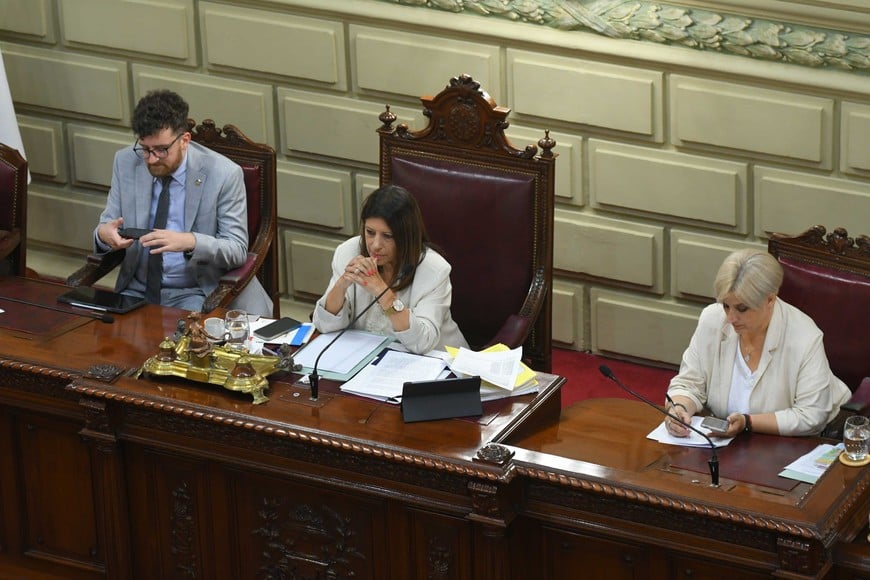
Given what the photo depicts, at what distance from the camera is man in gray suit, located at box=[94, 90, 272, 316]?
17.6 feet

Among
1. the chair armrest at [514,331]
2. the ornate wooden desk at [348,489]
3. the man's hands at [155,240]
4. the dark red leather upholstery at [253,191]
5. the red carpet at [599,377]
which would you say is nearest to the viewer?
the ornate wooden desk at [348,489]

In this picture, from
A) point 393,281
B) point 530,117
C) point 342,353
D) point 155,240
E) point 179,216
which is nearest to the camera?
point 342,353

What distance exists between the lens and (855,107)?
18.2 feet

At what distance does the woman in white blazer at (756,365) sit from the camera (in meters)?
4.30

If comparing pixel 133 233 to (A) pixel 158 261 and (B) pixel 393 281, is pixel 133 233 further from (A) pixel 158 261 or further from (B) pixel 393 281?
(B) pixel 393 281

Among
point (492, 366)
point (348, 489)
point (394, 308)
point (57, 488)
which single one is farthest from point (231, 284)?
point (348, 489)

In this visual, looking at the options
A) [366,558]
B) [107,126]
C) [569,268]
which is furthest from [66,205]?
[366,558]

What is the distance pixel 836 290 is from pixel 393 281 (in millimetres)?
1334

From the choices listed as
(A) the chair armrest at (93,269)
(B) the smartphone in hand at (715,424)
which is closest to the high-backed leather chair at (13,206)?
(A) the chair armrest at (93,269)

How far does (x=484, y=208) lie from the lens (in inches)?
203

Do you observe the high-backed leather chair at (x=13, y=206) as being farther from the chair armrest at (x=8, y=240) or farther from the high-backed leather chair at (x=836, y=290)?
the high-backed leather chair at (x=836, y=290)

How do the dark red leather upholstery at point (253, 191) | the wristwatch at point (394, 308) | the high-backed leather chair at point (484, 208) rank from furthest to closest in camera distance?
1. the dark red leather upholstery at point (253, 191)
2. the high-backed leather chair at point (484, 208)
3. the wristwatch at point (394, 308)

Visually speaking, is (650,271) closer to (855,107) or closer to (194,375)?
(855,107)

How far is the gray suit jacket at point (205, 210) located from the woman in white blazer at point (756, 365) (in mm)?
1712
